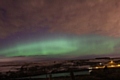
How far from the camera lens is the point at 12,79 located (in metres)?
12.3

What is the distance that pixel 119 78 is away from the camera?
527 inches

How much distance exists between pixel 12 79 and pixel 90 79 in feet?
19.6

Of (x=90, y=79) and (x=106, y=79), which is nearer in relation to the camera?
(x=106, y=79)

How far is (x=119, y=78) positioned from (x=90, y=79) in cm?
228

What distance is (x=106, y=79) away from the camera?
1361 centimetres

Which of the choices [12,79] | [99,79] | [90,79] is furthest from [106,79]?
[12,79]

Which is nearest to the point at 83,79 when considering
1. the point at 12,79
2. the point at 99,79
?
the point at 99,79

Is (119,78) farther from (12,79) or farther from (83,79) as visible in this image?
(12,79)

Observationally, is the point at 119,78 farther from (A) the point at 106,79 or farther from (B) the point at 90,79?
(B) the point at 90,79

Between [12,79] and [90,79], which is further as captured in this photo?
[90,79]

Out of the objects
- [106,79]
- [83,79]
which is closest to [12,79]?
[83,79]

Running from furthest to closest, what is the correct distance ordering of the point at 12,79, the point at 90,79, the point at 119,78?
the point at 90,79
the point at 119,78
the point at 12,79

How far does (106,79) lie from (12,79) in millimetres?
6581

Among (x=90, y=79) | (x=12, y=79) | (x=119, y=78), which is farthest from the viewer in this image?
(x=90, y=79)
